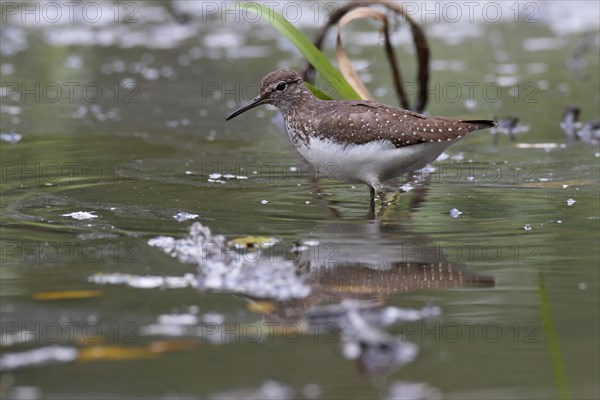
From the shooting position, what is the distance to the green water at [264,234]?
395 centimetres

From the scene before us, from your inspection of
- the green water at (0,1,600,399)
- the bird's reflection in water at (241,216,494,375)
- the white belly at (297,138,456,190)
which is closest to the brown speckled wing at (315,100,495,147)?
the white belly at (297,138,456,190)

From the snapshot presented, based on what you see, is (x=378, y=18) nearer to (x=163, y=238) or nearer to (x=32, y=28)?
(x=163, y=238)

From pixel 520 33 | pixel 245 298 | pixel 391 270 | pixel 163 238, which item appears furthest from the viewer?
pixel 520 33

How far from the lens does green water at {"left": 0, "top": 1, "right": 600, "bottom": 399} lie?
3953 millimetres

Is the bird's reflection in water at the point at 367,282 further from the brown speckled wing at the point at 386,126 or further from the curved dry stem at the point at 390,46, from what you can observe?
the curved dry stem at the point at 390,46

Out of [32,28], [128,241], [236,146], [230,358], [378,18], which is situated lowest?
[230,358]

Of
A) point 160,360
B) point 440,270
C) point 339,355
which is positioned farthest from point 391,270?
point 160,360

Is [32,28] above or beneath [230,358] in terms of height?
above

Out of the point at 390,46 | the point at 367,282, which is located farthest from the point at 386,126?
the point at 390,46

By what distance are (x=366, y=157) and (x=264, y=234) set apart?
46.4 inches

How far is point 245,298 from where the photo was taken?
188 inches

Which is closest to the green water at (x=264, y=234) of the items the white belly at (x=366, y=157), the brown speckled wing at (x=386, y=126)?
the white belly at (x=366, y=157)

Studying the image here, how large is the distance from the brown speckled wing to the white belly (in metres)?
0.05

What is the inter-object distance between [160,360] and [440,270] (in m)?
1.76
